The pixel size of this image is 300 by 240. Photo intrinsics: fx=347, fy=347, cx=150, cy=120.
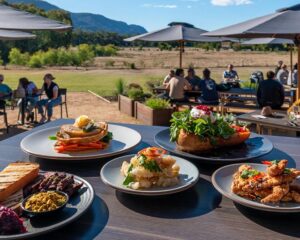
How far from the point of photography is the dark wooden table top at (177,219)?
1256 mm

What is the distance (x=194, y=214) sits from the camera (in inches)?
55.2

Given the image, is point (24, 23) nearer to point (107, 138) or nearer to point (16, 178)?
point (107, 138)

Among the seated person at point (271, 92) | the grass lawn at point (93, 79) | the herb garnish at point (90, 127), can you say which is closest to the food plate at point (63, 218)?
the herb garnish at point (90, 127)

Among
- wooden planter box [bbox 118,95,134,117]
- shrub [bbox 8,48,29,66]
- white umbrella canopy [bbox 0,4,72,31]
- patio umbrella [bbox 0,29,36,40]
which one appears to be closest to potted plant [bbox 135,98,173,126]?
wooden planter box [bbox 118,95,134,117]

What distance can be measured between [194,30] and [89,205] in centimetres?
1093

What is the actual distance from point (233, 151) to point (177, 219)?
873mm

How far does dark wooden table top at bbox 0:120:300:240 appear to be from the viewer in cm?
126

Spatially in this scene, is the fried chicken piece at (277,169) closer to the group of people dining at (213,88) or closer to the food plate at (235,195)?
the food plate at (235,195)

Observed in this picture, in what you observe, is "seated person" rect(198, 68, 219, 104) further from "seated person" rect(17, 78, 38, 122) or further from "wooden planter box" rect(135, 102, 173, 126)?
Result: "seated person" rect(17, 78, 38, 122)

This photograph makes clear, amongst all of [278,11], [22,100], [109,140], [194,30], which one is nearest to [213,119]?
[109,140]

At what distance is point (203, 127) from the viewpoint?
206 centimetres

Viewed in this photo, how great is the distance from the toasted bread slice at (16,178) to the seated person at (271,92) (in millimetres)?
6277

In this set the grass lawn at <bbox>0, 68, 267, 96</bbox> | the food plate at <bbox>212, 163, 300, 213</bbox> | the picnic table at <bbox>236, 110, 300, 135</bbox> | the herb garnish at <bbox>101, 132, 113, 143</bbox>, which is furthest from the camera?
the grass lawn at <bbox>0, 68, 267, 96</bbox>

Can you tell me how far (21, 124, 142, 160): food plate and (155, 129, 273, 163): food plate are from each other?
0.64 ft
